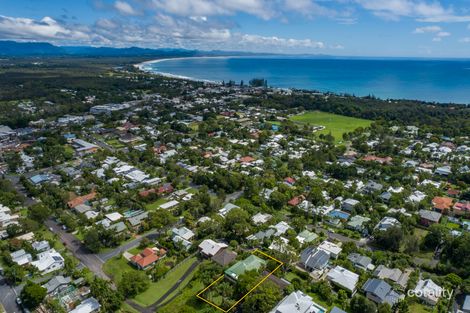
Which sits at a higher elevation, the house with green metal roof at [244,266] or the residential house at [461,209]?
the residential house at [461,209]

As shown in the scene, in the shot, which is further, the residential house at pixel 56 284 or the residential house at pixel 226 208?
the residential house at pixel 226 208

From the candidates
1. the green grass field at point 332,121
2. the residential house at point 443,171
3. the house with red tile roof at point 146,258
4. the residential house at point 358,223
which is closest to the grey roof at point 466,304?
the residential house at point 358,223

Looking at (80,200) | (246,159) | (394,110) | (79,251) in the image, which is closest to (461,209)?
(246,159)

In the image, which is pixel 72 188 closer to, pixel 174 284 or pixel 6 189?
pixel 6 189

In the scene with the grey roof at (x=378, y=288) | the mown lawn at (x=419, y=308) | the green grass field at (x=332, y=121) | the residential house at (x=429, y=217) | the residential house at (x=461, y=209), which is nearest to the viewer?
the mown lawn at (x=419, y=308)

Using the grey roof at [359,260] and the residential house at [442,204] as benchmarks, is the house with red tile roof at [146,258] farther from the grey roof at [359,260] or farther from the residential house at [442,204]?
the residential house at [442,204]
